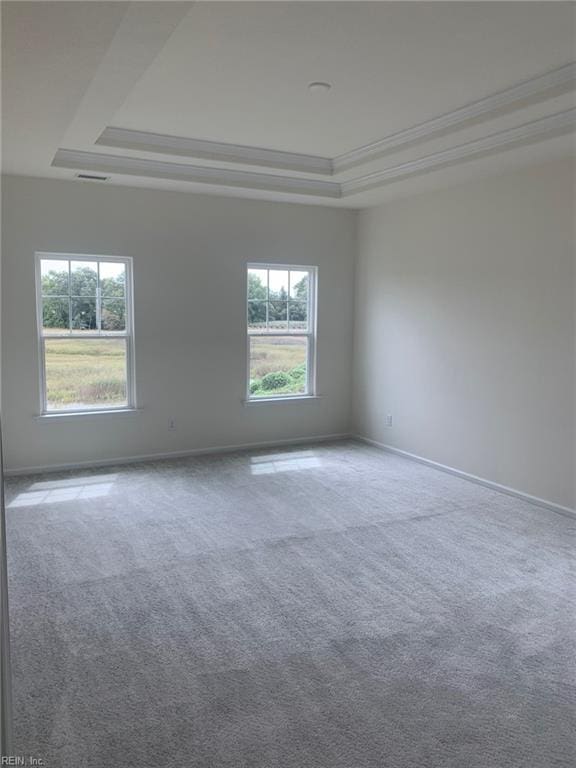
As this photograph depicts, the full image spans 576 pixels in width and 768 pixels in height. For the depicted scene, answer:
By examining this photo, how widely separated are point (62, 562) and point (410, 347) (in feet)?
12.5

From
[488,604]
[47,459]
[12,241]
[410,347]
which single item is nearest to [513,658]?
[488,604]

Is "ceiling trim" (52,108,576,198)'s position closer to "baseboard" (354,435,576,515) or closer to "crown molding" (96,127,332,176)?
"crown molding" (96,127,332,176)

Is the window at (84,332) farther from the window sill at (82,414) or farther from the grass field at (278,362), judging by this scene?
the grass field at (278,362)

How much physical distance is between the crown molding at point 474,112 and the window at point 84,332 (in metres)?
2.41

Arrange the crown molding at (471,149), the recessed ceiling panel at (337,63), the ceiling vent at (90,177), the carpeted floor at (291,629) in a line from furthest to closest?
the ceiling vent at (90,177), the crown molding at (471,149), the recessed ceiling panel at (337,63), the carpeted floor at (291,629)

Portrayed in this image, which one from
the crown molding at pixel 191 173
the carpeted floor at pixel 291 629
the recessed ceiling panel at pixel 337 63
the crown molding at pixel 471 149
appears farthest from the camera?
the crown molding at pixel 191 173

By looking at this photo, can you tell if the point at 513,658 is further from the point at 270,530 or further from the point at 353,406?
the point at 353,406

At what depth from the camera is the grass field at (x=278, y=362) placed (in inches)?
250

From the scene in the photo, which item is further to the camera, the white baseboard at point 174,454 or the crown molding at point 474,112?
the white baseboard at point 174,454

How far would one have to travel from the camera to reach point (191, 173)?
5.14 metres

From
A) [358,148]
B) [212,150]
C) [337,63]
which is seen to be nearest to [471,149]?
[358,148]

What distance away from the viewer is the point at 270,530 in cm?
407

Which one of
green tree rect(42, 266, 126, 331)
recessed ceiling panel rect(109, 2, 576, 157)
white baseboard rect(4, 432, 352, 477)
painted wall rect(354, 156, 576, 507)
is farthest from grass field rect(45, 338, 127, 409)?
painted wall rect(354, 156, 576, 507)

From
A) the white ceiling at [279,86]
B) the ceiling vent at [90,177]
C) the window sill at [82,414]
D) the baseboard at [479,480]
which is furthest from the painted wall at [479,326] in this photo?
the ceiling vent at [90,177]
